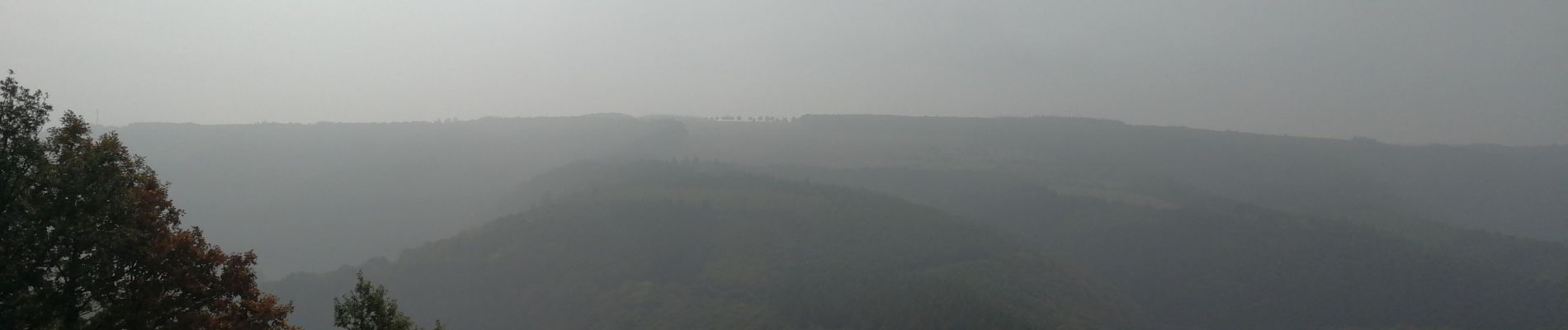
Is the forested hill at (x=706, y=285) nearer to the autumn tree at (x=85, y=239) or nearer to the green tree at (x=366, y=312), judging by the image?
the green tree at (x=366, y=312)

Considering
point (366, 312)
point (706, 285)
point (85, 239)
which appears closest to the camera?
→ point (85, 239)

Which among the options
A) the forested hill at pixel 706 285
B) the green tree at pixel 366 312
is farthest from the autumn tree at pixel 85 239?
the forested hill at pixel 706 285

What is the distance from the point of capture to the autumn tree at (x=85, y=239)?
1780 centimetres

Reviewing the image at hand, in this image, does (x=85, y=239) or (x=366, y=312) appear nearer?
(x=85, y=239)

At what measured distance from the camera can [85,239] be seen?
18.3m

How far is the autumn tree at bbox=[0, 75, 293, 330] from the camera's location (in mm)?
17797

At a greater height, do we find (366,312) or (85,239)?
(85,239)

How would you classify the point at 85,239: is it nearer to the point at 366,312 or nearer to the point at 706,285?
the point at 366,312

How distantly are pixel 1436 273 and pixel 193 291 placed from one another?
23573 cm

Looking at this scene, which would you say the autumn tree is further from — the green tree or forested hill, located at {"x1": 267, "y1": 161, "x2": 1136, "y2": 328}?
forested hill, located at {"x1": 267, "y1": 161, "x2": 1136, "y2": 328}

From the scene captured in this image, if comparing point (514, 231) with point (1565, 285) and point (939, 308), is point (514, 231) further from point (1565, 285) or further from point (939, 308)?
point (1565, 285)

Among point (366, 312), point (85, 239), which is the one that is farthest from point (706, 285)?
point (85, 239)

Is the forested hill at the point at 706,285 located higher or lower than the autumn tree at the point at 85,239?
lower

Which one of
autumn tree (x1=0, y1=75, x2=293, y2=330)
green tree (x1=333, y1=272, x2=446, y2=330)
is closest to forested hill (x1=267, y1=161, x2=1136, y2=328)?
green tree (x1=333, y1=272, x2=446, y2=330)
